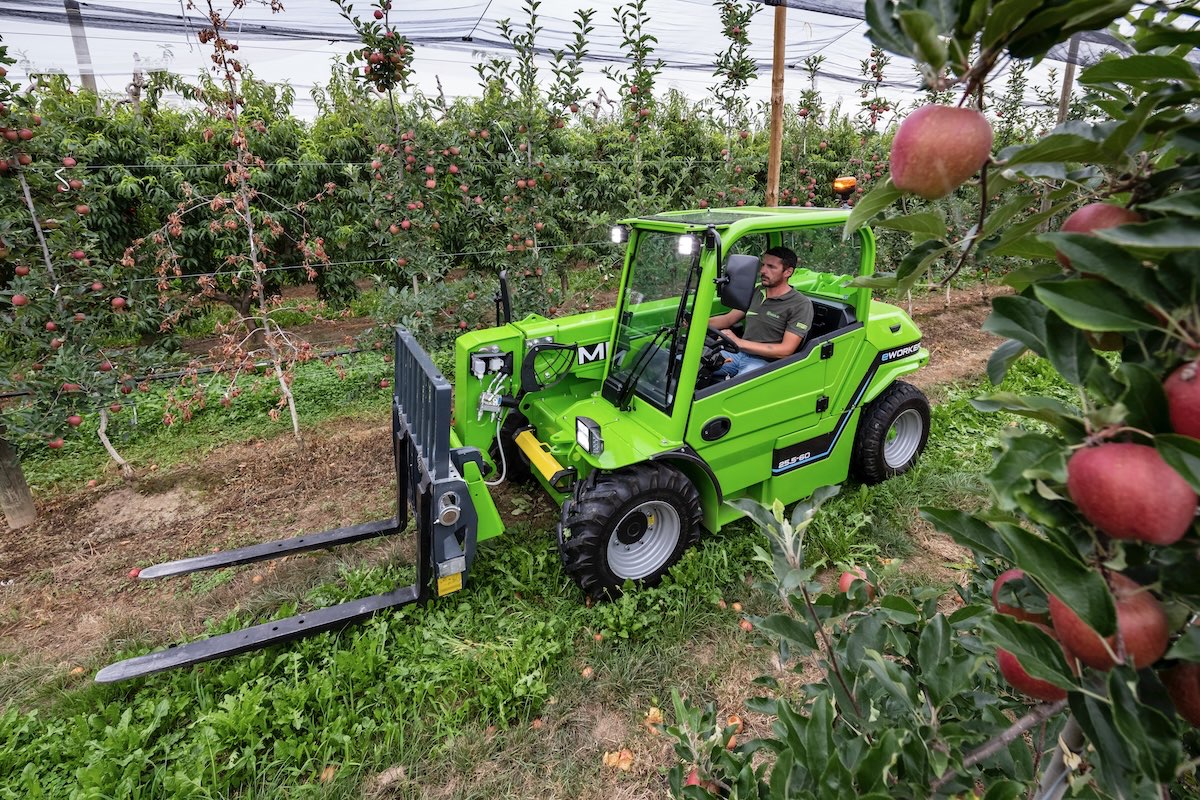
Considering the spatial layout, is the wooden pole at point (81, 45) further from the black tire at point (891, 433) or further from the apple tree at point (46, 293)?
the black tire at point (891, 433)

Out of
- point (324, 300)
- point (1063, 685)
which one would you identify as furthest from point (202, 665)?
point (324, 300)

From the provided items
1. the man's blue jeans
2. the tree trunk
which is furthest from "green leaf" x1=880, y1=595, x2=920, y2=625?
the tree trunk

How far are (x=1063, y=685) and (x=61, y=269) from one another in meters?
5.39

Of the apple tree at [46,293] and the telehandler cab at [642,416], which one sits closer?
the telehandler cab at [642,416]

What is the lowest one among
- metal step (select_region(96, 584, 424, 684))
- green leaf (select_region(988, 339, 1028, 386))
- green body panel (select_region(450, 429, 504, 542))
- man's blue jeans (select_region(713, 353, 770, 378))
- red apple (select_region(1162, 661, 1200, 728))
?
metal step (select_region(96, 584, 424, 684))

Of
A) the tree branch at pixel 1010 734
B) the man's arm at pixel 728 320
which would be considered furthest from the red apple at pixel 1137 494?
the man's arm at pixel 728 320

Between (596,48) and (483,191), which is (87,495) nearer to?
(483,191)

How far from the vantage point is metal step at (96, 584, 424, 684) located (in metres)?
2.40

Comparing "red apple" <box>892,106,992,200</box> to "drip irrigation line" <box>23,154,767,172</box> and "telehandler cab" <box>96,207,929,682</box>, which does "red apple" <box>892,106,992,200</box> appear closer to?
"telehandler cab" <box>96,207,929,682</box>

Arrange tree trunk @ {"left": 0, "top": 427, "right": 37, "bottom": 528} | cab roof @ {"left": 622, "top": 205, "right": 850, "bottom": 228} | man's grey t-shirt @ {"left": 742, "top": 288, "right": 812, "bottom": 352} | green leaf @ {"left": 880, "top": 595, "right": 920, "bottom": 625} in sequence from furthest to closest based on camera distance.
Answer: tree trunk @ {"left": 0, "top": 427, "right": 37, "bottom": 528}
man's grey t-shirt @ {"left": 742, "top": 288, "right": 812, "bottom": 352}
cab roof @ {"left": 622, "top": 205, "right": 850, "bottom": 228}
green leaf @ {"left": 880, "top": 595, "right": 920, "bottom": 625}

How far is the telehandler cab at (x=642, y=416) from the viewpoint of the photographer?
2779 mm

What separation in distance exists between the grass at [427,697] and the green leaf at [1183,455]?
77.6 inches

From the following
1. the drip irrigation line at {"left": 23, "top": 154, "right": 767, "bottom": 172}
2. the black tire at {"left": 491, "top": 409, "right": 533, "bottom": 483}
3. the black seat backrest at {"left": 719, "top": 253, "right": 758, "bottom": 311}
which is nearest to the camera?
the black seat backrest at {"left": 719, "top": 253, "right": 758, "bottom": 311}

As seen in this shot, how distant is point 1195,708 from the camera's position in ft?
1.90
